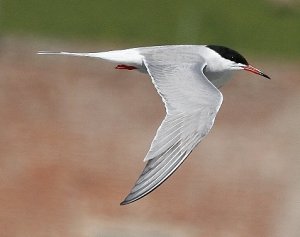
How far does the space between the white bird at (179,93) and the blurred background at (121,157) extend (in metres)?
5.80

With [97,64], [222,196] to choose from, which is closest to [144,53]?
[222,196]

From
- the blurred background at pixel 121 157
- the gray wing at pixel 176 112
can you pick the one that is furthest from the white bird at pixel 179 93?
the blurred background at pixel 121 157

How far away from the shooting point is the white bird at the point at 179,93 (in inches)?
172

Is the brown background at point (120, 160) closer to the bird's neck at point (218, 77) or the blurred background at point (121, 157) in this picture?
the blurred background at point (121, 157)

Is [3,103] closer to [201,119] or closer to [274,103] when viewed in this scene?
[274,103]

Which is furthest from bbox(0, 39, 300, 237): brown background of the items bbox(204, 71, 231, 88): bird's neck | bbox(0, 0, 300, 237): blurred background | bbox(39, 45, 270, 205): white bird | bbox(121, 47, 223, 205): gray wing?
bbox(121, 47, 223, 205): gray wing

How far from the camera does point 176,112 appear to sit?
4691 millimetres

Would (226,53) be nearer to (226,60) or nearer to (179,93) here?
(226,60)

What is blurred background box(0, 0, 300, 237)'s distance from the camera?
11484 millimetres

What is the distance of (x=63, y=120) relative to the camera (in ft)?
40.0

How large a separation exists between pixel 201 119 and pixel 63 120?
7.54 meters

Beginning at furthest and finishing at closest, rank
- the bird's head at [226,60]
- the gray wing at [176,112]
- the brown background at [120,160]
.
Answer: the brown background at [120,160] < the bird's head at [226,60] < the gray wing at [176,112]

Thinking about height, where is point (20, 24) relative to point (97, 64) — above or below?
below

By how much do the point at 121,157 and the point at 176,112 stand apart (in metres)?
7.15
